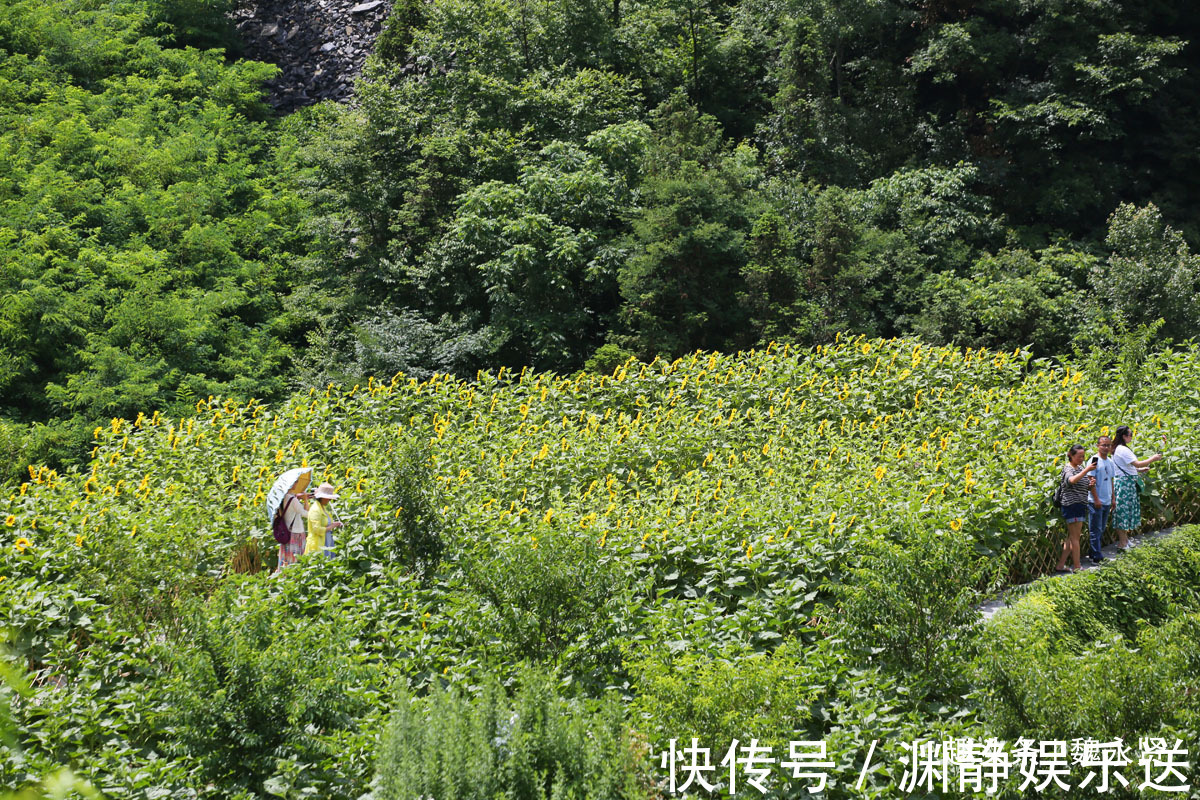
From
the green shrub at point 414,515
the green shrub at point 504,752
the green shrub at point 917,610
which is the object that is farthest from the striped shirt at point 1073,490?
the green shrub at point 414,515

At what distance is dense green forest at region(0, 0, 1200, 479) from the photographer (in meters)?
13.1

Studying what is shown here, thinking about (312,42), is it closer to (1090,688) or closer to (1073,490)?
(1073,490)

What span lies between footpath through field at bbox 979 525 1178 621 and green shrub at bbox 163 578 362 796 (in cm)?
353

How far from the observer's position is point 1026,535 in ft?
24.6

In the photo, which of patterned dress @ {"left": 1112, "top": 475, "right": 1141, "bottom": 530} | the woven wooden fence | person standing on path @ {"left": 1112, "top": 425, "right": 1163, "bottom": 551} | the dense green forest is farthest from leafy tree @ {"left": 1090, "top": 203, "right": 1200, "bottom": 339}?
patterned dress @ {"left": 1112, "top": 475, "right": 1141, "bottom": 530}

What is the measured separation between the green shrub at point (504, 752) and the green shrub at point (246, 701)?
634 mm

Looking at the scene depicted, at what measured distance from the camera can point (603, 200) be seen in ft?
46.6

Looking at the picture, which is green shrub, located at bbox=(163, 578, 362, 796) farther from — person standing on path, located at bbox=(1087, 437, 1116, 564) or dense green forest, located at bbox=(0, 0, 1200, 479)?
dense green forest, located at bbox=(0, 0, 1200, 479)

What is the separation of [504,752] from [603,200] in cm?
1101

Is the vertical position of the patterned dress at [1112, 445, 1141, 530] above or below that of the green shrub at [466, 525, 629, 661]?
above

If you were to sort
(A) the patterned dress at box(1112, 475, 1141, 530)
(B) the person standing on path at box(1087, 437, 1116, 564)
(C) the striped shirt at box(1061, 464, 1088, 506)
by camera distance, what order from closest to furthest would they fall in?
(C) the striped shirt at box(1061, 464, 1088, 506) → (B) the person standing on path at box(1087, 437, 1116, 564) → (A) the patterned dress at box(1112, 475, 1141, 530)

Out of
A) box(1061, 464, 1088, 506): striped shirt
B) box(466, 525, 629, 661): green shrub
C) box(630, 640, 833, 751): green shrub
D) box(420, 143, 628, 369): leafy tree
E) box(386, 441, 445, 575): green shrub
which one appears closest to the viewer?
box(630, 640, 833, 751): green shrub

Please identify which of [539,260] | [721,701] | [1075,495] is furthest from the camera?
[539,260]

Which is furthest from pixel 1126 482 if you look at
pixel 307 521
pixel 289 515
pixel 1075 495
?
pixel 289 515
